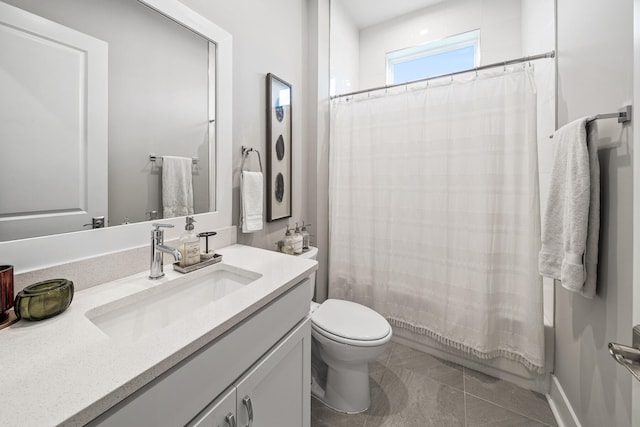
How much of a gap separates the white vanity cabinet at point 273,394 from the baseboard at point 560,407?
4.13 feet

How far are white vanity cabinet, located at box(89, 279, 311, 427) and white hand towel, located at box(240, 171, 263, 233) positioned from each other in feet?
1.83

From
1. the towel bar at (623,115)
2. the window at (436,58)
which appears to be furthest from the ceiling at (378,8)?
the towel bar at (623,115)

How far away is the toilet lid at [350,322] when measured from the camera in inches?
52.2

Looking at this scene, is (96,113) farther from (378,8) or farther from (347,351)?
(378,8)

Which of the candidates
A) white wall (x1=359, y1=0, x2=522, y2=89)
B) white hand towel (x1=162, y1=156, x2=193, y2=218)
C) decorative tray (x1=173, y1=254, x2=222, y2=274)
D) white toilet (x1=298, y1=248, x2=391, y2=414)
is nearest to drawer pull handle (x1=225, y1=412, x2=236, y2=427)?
decorative tray (x1=173, y1=254, x2=222, y2=274)

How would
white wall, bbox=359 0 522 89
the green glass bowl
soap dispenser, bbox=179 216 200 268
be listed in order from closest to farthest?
the green glass bowl → soap dispenser, bbox=179 216 200 268 → white wall, bbox=359 0 522 89

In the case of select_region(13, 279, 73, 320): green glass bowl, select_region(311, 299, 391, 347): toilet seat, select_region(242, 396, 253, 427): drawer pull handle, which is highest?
select_region(13, 279, 73, 320): green glass bowl

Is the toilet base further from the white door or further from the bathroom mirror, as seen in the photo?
the bathroom mirror

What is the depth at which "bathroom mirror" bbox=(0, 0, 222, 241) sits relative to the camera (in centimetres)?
73

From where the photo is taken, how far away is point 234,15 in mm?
1382

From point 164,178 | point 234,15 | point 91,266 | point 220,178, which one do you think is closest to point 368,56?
point 234,15

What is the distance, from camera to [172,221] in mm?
1112

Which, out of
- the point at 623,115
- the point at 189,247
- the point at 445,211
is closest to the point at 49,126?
the point at 189,247

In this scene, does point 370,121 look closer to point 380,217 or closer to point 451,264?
point 380,217
